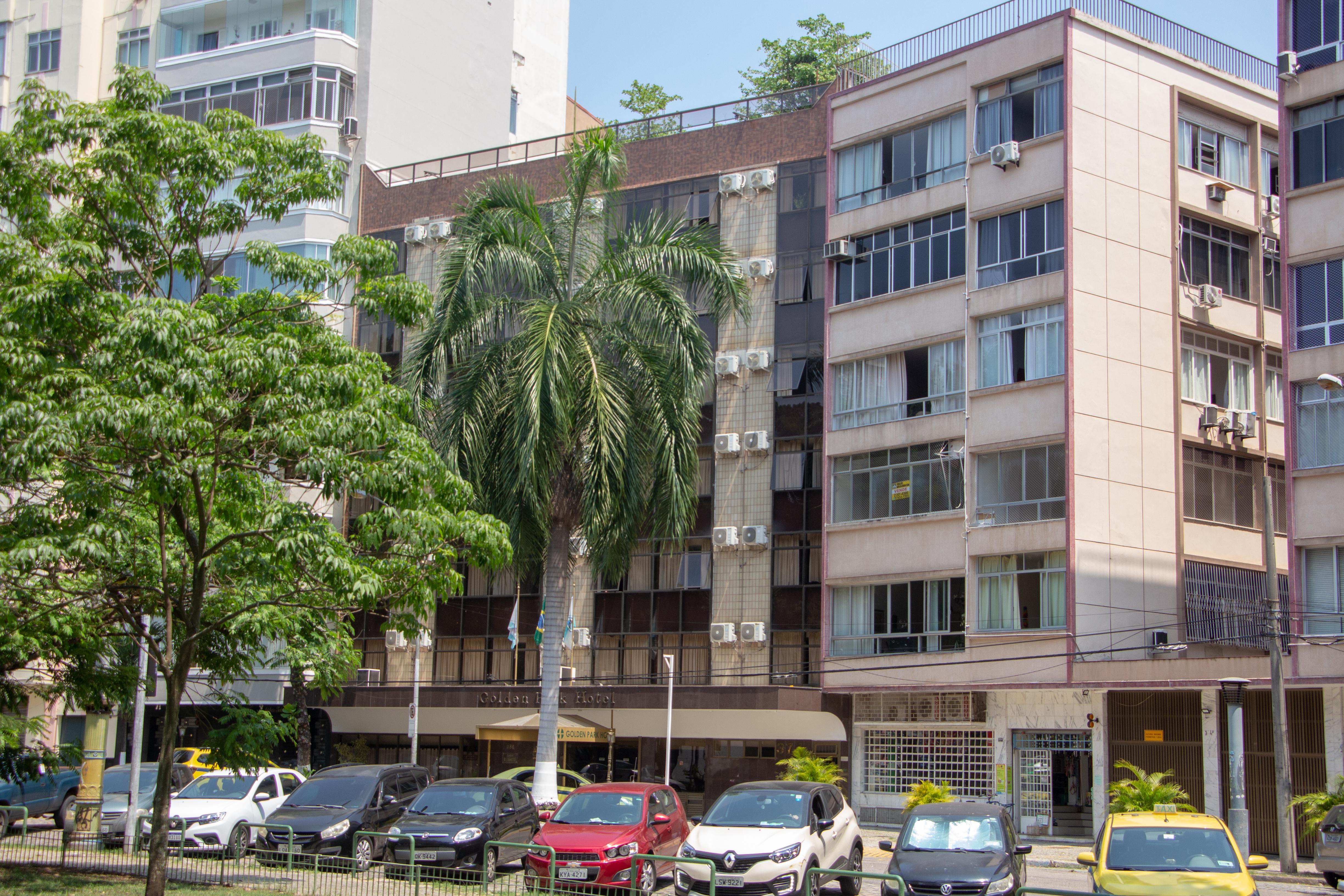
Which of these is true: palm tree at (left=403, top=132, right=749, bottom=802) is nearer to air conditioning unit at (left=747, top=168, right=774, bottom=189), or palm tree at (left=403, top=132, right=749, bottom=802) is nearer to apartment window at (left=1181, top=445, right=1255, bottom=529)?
air conditioning unit at (left=747, top=168, right=774, bottom=189)

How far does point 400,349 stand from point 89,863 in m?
30.8

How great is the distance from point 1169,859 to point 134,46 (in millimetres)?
51128

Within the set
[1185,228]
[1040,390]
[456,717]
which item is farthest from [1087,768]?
[456,717]

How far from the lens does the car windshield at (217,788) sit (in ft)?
82.5

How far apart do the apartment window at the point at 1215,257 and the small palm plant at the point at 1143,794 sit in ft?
44.6

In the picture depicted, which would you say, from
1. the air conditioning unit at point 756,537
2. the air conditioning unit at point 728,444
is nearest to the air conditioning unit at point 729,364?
the air conditioning unit at point 728,444

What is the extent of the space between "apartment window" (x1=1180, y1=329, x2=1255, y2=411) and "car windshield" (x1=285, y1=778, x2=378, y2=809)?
2266 centimetres

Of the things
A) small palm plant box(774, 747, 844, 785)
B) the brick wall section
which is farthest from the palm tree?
the brick wall section

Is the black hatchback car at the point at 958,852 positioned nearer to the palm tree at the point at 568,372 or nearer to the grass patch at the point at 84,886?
the grass patch at the point at 84,886

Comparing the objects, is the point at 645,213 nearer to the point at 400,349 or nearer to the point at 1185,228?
the point at 400,349

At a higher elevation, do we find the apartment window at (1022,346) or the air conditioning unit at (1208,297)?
the air conditioning unit at (1208,297)

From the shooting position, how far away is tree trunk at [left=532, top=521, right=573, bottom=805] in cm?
2678

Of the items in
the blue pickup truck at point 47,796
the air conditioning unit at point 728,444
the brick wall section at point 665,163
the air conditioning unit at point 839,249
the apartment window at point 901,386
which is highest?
the brick wall section at point 665,163

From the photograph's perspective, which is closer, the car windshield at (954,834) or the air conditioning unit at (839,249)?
the car windshield at (954,834)
